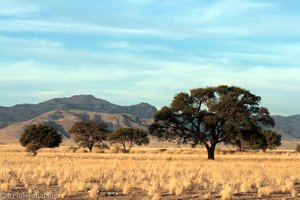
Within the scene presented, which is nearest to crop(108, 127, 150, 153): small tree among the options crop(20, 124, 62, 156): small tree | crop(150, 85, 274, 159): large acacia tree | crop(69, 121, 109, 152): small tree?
crop(69, 121, 109, 152): small tree

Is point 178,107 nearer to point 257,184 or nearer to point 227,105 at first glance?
point 227,105

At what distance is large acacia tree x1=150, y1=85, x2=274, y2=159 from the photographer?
2169 inches

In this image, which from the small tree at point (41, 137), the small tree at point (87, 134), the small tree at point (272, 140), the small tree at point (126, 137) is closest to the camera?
the small tree at point (41, 137)

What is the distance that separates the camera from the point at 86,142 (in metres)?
96.8

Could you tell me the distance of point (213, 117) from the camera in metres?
54.6

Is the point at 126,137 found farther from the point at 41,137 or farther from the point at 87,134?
the point at 41,137

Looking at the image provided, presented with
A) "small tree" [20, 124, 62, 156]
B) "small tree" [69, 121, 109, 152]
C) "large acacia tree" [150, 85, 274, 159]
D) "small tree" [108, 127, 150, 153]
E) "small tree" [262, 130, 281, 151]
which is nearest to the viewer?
"large acacia tree" [150, 85, 274, 159]

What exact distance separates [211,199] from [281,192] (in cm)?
434

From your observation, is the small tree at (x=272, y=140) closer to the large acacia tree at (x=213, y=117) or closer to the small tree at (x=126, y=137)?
the small tree at (x=126, y=137)

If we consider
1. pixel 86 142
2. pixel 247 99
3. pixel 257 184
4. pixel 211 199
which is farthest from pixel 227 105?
pixel 86 142

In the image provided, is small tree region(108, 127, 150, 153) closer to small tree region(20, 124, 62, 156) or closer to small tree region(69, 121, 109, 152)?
small tree region(69, 121, 109, 152)

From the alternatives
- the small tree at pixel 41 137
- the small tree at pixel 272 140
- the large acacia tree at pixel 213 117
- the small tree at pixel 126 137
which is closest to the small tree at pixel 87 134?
the small tree at pixel 126 137

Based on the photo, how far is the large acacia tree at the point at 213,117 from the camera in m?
55.1

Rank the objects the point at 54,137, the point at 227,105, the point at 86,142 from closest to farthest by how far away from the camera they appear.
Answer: the point at 227,105
the point at 54,137
the point at 86,142
